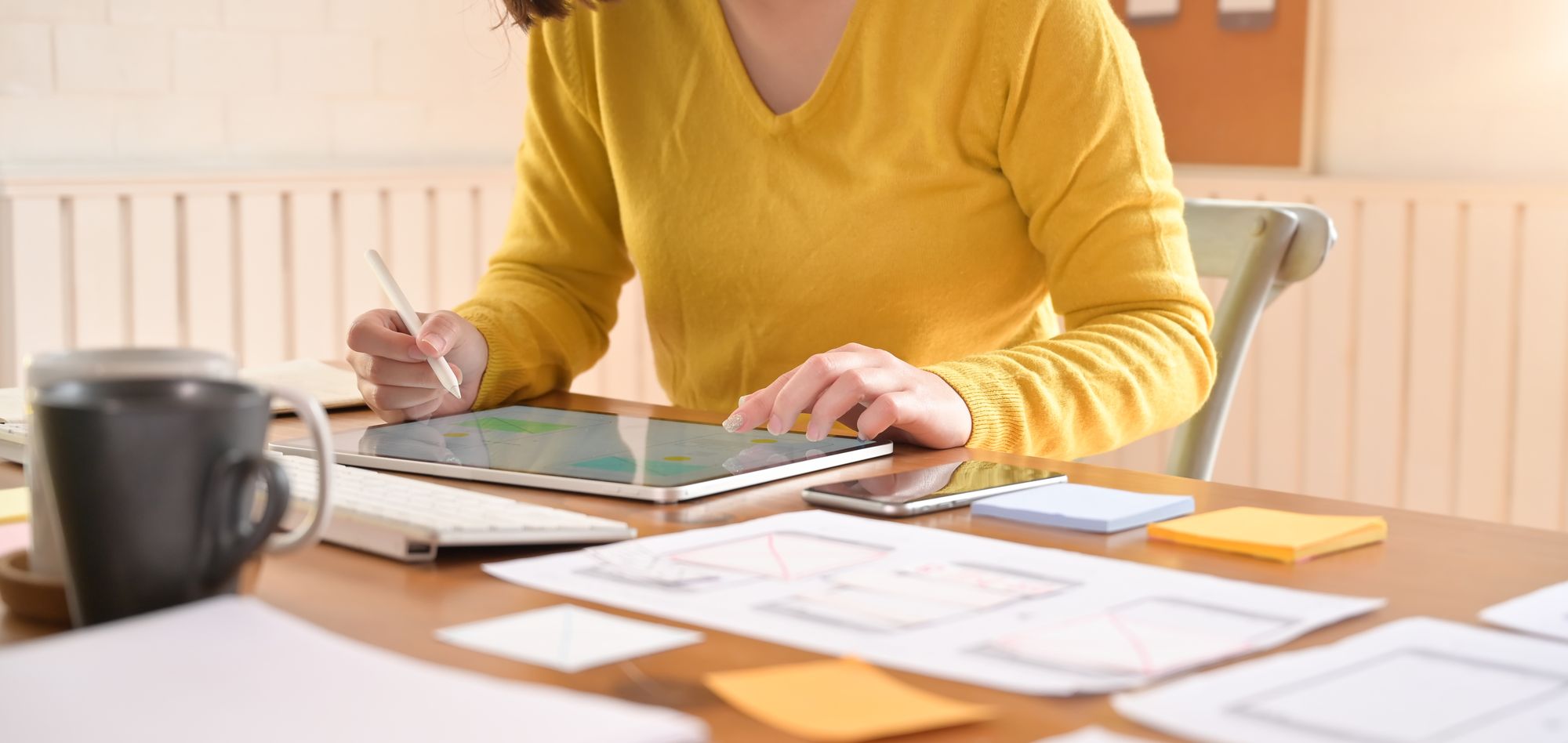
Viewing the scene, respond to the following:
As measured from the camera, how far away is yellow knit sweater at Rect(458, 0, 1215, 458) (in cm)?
116

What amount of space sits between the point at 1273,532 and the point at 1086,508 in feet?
0.31

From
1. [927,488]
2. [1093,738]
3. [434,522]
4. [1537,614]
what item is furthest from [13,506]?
[1537,614]

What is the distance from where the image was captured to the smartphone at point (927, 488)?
805 mm

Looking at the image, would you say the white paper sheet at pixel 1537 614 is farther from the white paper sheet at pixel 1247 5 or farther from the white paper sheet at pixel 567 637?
the white paper sheet at pixel 1247 5

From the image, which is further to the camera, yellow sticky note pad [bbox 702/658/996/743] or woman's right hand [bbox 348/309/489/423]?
woman's right hand [bbox 348/309/489/423]

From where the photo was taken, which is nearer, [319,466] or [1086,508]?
[319,466]

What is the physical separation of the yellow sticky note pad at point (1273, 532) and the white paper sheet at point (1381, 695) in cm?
12

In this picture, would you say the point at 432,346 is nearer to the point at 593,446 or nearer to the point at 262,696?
the point at 593,446

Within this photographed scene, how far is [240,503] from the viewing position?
0.56 meters

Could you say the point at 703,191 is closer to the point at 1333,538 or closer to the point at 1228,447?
the point at 1333,538

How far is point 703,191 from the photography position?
55.4 inches

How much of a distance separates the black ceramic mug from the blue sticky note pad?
368 millimetres

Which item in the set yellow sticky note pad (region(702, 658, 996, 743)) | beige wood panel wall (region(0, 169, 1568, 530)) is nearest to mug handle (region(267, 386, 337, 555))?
yellow sticky note pad (region(702, 658, 996, 743))

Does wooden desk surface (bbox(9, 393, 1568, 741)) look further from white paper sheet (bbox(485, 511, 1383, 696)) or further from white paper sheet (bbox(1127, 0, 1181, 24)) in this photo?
white paper sheet (bbox(1127, 0, 1181, 24))
